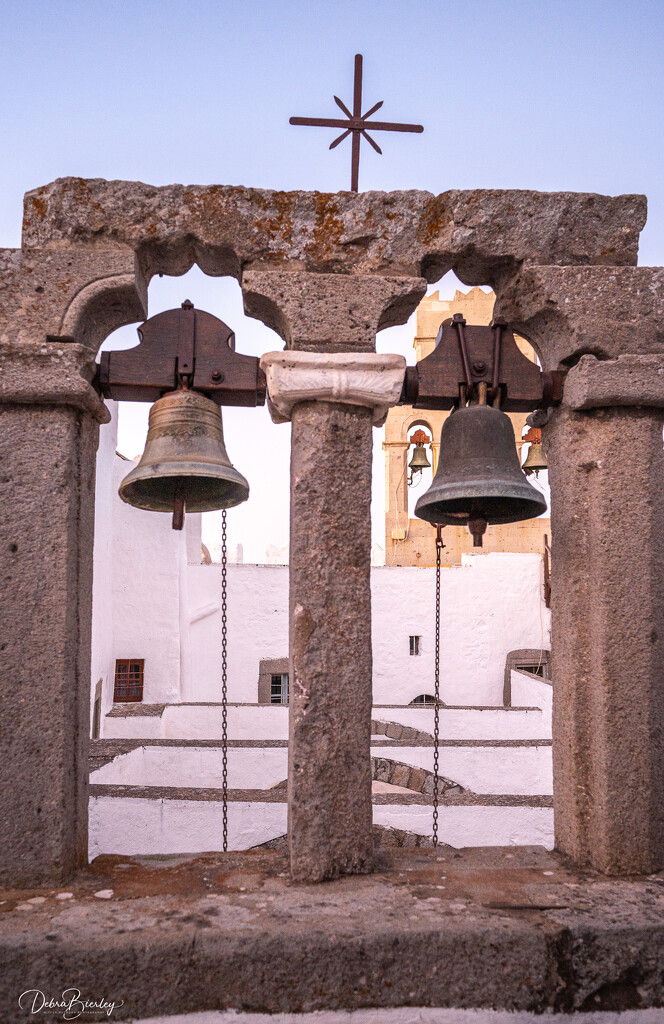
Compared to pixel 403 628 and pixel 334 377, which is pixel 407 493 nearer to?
pixel 403 628

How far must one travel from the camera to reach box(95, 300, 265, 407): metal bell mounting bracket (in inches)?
102

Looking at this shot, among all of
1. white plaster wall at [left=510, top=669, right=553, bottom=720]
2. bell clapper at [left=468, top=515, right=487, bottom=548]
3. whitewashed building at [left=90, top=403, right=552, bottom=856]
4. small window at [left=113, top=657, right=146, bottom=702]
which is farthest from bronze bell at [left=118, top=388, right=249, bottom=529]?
small window at [left=113, top=657, right=146, bottom=702]

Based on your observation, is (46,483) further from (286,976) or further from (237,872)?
(286,976)

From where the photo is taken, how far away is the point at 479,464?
2525 millimetres

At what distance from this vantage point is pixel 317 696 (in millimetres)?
2279

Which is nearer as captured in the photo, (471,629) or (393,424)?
(471,629)

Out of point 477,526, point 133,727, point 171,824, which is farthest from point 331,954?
point 133,727

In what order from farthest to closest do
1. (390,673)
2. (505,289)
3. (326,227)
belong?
(390,673) → (505,289) → (326,227)

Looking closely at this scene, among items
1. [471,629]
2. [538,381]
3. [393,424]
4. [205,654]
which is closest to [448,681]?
[471,629]

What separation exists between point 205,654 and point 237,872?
1072cm

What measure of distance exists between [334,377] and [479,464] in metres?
0.64

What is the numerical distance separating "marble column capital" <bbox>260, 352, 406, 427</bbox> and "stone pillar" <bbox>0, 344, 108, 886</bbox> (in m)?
0.67

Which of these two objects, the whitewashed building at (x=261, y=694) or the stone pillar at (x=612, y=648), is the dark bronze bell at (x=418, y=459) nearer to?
the whitewashed building at (x=261, y=694)
